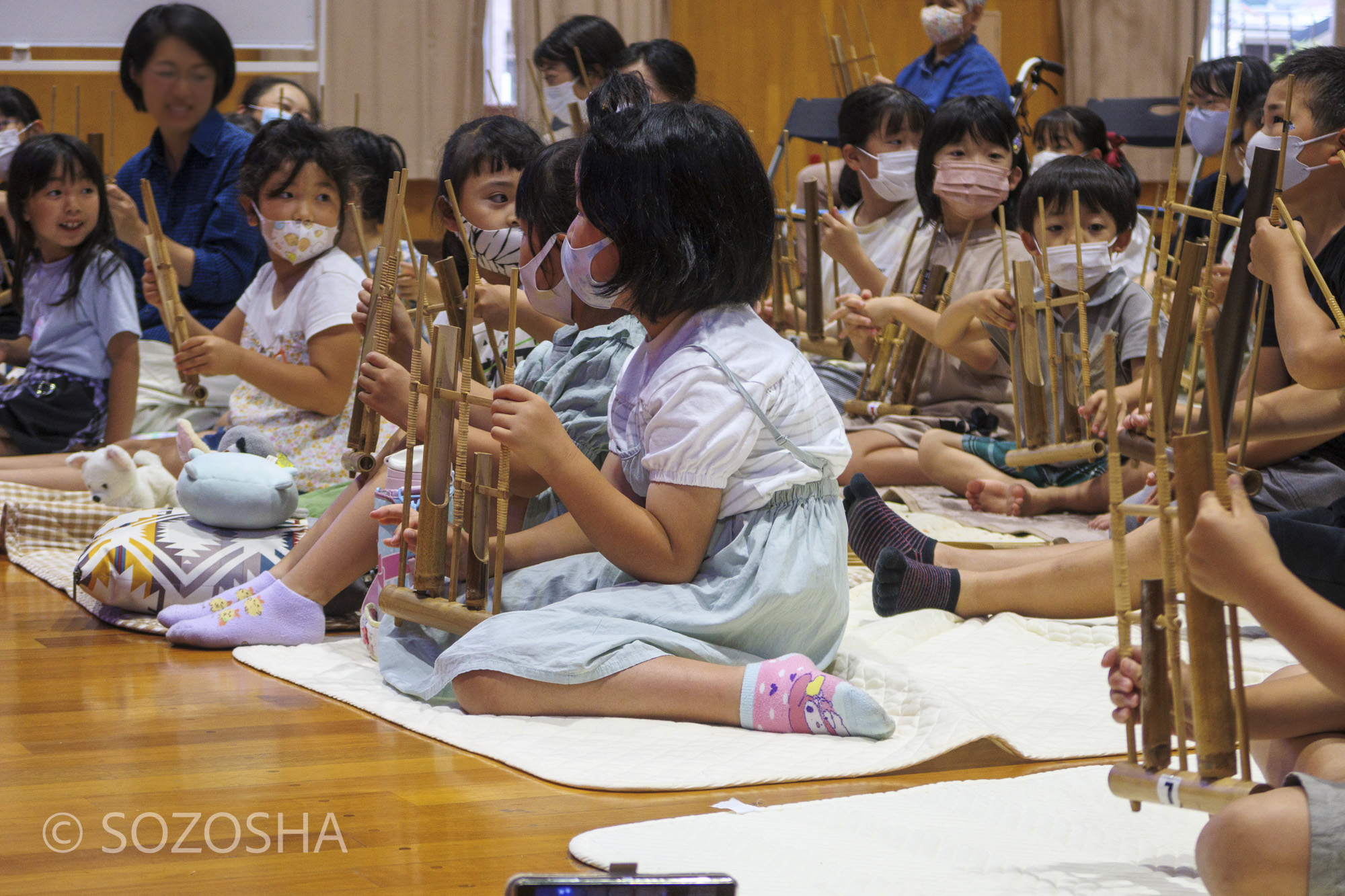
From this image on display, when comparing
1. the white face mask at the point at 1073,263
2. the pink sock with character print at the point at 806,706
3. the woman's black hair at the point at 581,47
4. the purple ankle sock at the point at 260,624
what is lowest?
the purple ankle sock at the point at 260,624

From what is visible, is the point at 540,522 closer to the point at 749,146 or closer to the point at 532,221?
the point at 532,221

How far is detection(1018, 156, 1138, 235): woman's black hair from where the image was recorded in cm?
263

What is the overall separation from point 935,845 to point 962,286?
2010 millimetres

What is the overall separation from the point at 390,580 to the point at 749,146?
715mm

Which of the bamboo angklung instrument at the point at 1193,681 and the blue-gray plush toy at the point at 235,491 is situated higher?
the bamboo angklung instrument at the point at 1193,681

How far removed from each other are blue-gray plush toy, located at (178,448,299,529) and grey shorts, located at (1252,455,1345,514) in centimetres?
149

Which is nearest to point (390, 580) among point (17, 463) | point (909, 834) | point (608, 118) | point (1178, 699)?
point (608, 118)

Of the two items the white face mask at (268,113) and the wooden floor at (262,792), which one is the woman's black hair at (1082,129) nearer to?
the white face mask at (268,113)

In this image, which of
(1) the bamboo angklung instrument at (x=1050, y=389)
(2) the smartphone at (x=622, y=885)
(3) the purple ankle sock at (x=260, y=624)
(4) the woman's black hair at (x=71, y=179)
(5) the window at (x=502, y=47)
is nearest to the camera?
(2) the smartphone at (x=622, y=885)

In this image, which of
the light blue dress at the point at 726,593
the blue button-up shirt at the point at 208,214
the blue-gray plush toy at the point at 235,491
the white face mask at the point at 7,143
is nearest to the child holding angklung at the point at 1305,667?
the light blue dress at the point at 726,593

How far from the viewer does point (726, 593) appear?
160 cm

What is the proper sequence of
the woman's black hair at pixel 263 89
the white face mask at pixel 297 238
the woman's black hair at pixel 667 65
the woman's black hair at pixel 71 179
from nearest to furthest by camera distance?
the white face mask at pixel 297 238 < the woman's black hair at pixel 71 179 < the woman's black hair at pixel 667 65 < the woman's black hair at pixel 263 89

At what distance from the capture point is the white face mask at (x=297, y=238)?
8.44 feet

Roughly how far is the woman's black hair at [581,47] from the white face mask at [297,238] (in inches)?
54.8
